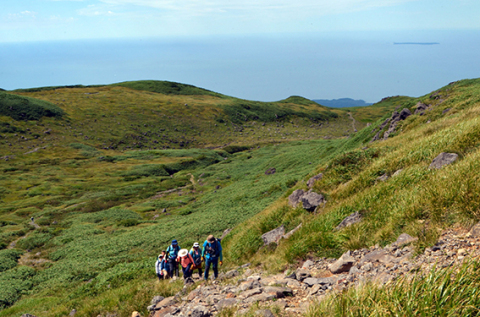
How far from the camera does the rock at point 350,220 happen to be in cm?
1095

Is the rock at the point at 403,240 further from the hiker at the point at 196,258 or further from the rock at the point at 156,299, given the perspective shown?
the hiker at the point at 196,258

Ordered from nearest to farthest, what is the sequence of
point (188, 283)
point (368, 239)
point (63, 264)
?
1. point (368, 239)
2. point (188, 283)
3. point (63, 264)

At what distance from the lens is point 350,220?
11.1m

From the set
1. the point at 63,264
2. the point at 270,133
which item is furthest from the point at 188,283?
the point at 270,133

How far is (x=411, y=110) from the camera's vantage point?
35.9 metres

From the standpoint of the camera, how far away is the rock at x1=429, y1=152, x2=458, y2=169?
10.9 metres

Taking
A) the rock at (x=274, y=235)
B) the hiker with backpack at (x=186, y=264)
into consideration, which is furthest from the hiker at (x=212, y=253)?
the rock at (x=274, y=235)

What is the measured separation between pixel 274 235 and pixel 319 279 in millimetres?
7277

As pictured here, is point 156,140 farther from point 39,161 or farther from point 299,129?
point 299,129

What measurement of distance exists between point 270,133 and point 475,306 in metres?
127

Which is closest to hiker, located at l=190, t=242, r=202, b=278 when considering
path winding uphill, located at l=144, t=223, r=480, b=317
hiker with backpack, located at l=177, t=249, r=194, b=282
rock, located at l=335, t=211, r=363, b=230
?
hiker with backpack, located at l=177, t=249, r=194, b=282

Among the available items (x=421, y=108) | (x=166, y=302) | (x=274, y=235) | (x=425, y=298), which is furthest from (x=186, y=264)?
(x=421, y=108)

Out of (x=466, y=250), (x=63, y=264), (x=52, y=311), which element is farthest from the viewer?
(x=63, y=264)

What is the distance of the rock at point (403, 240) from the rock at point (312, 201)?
6.92 m
